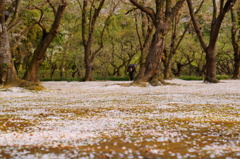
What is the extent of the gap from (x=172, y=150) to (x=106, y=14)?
30.2 metres

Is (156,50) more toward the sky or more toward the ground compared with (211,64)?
more toward the sky

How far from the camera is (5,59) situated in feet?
47.7

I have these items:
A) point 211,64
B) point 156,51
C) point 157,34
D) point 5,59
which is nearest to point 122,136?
point 5,59

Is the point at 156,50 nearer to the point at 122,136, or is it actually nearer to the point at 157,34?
the point at 157,34

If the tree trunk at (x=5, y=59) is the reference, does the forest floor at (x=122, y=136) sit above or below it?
below

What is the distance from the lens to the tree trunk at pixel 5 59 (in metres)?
14.5

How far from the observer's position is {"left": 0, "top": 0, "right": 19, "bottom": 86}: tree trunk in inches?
572

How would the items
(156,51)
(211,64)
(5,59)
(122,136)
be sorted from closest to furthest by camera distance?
(122,136) → (5,59) → (156,51) → (211,64)

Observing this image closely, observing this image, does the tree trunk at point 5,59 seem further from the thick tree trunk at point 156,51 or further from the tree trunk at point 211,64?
the tree trunk at point 211,64

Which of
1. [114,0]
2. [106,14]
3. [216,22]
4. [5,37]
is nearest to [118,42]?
[106,14]

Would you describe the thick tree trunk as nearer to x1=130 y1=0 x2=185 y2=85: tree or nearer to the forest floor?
x1=130 y1=0 x2=185 y2=85: tree

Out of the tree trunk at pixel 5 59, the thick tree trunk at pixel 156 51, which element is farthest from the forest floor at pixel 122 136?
the thick tree trunk at pixel 156 51

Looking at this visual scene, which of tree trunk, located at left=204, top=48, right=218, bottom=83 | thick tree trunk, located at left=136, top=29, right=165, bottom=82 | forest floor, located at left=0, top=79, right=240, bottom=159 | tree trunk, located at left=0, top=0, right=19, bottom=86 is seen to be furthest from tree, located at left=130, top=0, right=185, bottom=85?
forest floor, located at left=0, top=79, right=240, bottom=159

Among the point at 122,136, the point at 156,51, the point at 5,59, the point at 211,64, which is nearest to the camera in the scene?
the point at 122,136
